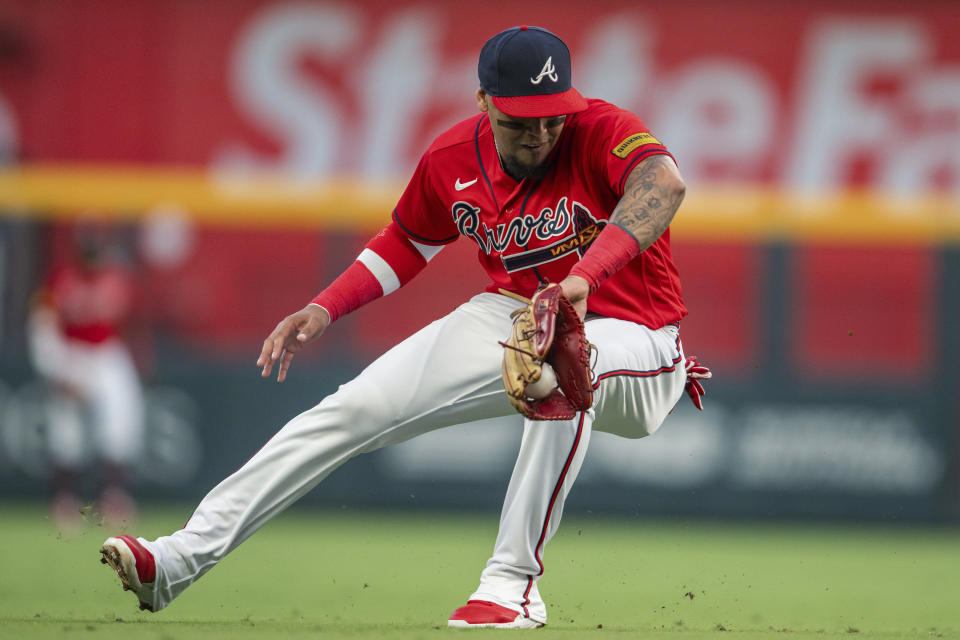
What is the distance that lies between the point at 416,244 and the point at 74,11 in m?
12.8

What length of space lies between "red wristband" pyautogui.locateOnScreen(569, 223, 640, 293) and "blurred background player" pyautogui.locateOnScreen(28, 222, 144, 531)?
5.95 meters

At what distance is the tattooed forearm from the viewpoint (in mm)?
3967

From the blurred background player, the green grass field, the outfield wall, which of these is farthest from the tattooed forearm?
the blurred background player

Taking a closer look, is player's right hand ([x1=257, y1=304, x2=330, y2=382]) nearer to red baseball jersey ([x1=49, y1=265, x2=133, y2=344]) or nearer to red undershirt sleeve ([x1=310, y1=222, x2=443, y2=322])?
red undershirt sleeve ([x1=310, y1=222, x2=443, y2=322])

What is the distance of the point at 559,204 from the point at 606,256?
1.60ft

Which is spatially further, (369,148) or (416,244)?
(369,148)

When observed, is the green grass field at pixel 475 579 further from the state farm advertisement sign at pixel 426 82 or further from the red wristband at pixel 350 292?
the state farm advertisement sign at pixel 426 82

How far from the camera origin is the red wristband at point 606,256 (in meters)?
3.90

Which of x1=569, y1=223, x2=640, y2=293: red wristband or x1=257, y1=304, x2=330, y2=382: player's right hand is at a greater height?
x1=569, y1=223, x2=640, y2=293: red wristband

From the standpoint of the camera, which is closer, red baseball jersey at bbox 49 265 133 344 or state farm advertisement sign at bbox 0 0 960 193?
red baseball jersey at bbox 49 265 133 344

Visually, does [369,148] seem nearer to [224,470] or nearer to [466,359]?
[224,470]

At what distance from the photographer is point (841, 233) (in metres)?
10.5

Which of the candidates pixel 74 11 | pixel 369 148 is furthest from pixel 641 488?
pixel 74 11

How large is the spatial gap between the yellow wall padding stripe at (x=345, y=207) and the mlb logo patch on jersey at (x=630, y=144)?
617cm
